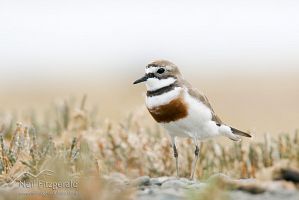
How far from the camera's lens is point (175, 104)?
232 inches

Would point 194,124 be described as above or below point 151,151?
above

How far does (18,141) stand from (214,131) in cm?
137

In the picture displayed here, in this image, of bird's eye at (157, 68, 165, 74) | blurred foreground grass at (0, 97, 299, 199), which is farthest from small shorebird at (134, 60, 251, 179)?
blurred foreground grass at (0, 97, 299, 199)

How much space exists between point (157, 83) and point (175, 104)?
0.23 meters

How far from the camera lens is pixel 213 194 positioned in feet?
12.1

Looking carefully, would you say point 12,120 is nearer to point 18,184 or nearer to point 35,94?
point 18,184

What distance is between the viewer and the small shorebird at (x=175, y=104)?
19.4ft

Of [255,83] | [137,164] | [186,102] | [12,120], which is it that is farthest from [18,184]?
[255,83]

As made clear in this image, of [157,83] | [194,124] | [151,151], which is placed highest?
[157,83]

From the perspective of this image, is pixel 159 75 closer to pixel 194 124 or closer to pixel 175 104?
pixel 175 104

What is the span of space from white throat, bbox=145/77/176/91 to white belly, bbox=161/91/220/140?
141 millimetres

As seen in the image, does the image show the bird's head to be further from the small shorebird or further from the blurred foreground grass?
the blurred foreground grass

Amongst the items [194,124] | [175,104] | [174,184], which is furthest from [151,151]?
[174,184]

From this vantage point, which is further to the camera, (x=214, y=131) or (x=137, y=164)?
(x=137, y=164)
